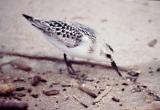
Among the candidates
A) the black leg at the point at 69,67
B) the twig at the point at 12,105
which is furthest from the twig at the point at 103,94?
the twig at the point at 12,105

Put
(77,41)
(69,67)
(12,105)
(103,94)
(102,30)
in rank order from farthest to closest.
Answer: (102,30)
(69,67)
(77,41)
(103,94)
(12,105)

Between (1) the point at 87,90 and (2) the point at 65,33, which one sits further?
(2) the point at 65,33

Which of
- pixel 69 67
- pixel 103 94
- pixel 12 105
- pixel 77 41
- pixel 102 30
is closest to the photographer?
pixel 12 105

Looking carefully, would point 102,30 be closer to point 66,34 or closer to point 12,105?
point 66,34

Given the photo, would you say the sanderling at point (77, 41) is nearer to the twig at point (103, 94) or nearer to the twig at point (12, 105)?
the twig at point (103, 94)

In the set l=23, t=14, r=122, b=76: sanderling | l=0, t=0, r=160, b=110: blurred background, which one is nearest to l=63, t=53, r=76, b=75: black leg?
l=0, t=0, r=160, b=110: blurred background

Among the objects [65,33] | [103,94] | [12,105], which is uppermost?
[65,33]

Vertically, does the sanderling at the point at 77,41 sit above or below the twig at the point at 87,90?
above

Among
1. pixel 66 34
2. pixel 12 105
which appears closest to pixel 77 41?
pixel 66 34
